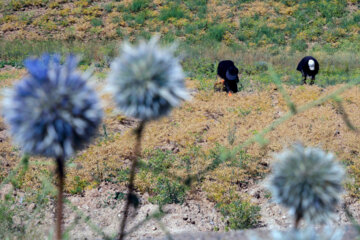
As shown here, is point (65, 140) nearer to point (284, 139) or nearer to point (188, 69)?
point (284, 139)

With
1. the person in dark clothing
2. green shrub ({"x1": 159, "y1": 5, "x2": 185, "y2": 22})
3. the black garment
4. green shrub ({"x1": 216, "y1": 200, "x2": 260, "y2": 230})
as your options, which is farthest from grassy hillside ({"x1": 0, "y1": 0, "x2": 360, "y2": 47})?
green shrub ({"x1": 216, "y1": 200, "x2": 260, "y2": 230})

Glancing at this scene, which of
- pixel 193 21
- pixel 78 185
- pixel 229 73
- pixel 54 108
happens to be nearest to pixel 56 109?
pixel 54 108

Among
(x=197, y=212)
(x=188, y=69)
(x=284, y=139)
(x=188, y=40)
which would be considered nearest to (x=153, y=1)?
(x=188, y=40)

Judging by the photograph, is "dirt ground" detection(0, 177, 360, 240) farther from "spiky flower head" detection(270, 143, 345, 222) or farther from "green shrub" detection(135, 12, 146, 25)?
"green shrub" detection(135, 12, 146, 25)

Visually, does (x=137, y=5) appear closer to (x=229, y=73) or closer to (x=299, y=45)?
(x=299, y=45)

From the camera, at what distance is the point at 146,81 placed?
117 centimetres

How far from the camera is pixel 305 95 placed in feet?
34.1

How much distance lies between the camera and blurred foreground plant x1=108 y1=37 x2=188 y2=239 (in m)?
1.17

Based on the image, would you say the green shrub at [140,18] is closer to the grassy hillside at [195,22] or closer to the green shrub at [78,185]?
the grassy hillside at [195,22]

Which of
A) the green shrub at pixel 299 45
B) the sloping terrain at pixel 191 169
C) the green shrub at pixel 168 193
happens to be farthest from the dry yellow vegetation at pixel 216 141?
the green shrub at pixel 299 45

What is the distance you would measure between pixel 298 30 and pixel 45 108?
24.3 metres

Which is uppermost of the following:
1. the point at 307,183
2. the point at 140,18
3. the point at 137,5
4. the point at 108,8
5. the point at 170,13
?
the point at 307,183

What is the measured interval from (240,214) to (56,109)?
14.4 ft

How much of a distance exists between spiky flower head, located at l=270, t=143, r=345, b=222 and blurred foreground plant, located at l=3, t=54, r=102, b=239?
1.88 ft
